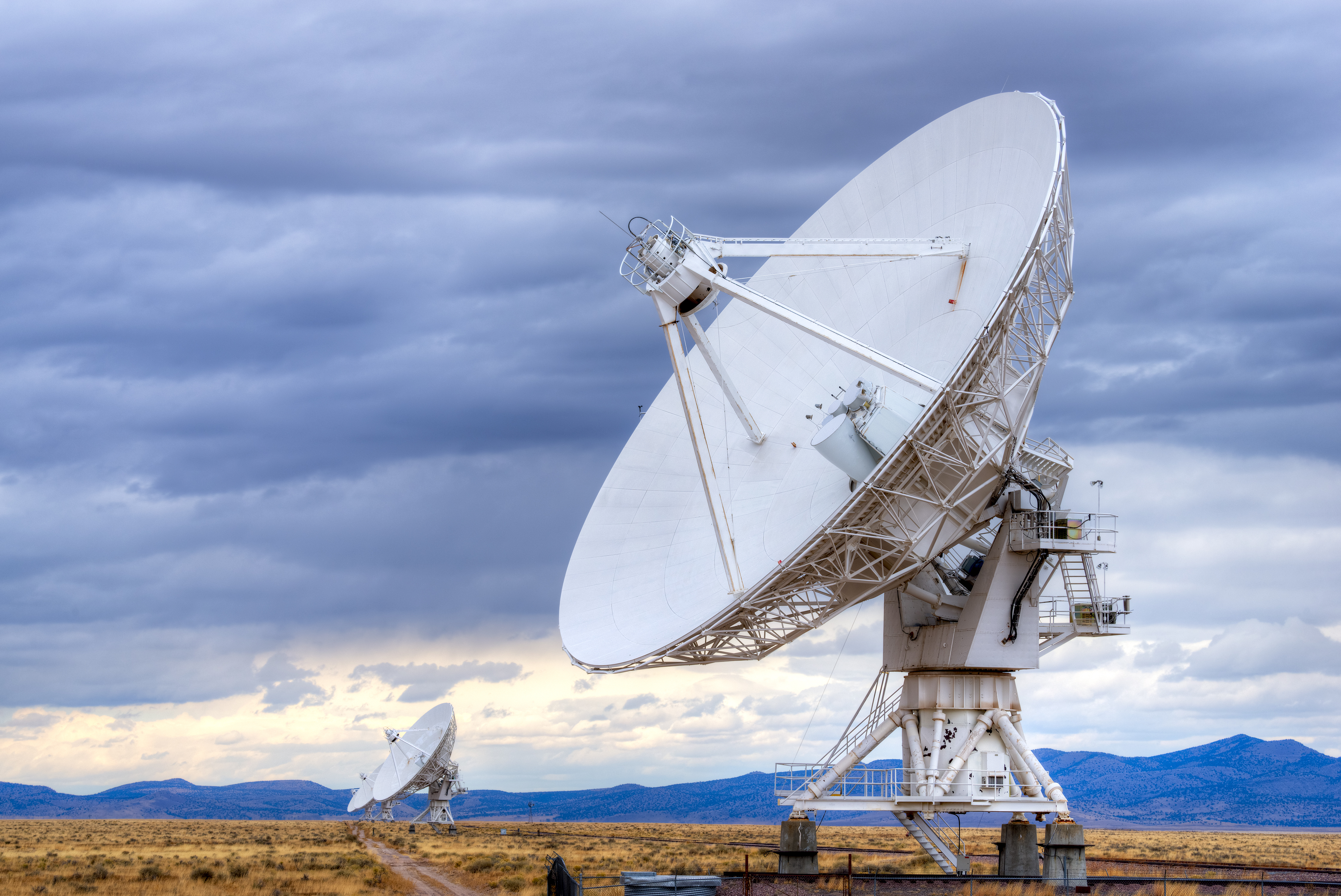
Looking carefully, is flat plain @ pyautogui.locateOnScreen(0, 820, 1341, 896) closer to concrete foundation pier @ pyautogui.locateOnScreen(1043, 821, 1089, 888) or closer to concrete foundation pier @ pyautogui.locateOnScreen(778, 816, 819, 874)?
concrete foundation pier @ pyautogui.locateOnScreen(778, 816, 819, 874)

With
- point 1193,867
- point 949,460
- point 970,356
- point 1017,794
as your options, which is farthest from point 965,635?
point 1193,867

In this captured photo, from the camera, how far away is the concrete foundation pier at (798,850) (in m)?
32.6

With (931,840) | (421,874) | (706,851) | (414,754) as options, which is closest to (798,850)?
(931,840)

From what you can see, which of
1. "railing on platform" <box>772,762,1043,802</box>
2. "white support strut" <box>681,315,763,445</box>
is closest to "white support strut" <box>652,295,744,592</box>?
"white support strut" <box>681,315,763,445</box>

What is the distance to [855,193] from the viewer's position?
32.9 metres

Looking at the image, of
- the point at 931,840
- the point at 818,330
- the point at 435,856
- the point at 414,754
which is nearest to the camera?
the point at 818,330

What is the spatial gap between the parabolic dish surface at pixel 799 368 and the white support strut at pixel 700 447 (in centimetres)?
53

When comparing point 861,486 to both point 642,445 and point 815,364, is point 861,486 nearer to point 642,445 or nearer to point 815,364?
point 815,364

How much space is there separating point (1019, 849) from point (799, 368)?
12410 millimetres

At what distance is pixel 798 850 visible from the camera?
3272cm

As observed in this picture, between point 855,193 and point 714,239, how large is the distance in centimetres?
645

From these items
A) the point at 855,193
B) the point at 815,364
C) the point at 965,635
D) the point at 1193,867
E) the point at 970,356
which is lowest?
the point at 1193,867

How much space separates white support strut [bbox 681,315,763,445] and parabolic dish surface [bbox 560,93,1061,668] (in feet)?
1.92

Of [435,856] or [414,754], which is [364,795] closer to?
[414,754]
